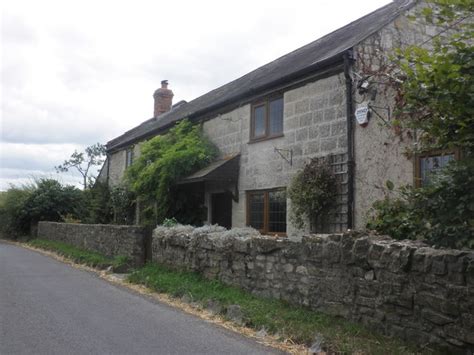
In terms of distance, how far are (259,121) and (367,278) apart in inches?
347

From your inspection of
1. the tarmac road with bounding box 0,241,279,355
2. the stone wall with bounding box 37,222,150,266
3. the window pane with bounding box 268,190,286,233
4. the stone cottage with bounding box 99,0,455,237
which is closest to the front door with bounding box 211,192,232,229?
the stone cottage with bounding box 99,0,455,237

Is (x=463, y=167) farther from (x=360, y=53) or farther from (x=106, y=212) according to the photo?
(x=106, y=212)

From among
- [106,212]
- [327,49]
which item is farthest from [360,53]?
[106,212]

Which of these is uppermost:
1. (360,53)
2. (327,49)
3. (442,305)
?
(327,49)

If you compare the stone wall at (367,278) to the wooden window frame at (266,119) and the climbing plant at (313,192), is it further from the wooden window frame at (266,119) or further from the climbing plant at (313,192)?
the wooden window frame at (266,119)

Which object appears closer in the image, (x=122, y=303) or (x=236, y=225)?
(x=122, y=303)

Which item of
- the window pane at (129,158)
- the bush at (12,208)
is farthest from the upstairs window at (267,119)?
the bush at (12,208)

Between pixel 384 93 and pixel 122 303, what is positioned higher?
pixel 384 93

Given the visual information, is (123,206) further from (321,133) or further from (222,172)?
(321,133)

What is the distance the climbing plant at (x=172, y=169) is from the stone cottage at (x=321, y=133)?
21.2 inches

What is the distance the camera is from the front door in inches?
624

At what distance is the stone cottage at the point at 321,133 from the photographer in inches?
413

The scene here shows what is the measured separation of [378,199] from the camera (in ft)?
33.7

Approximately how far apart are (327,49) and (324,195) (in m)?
4.63
